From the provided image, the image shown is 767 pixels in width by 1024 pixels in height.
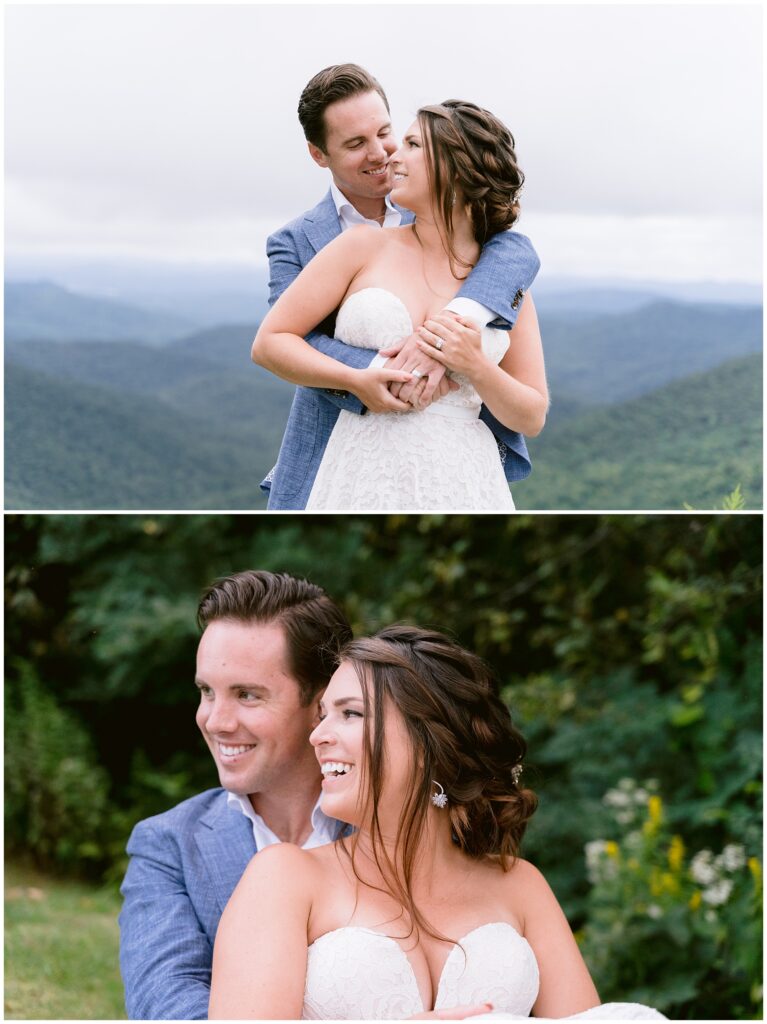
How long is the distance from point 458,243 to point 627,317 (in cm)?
1285

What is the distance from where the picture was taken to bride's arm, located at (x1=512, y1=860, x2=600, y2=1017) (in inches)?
87.7

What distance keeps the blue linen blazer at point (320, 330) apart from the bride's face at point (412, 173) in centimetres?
22

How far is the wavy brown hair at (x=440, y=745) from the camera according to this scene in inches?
87.8

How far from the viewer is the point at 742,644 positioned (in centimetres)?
471

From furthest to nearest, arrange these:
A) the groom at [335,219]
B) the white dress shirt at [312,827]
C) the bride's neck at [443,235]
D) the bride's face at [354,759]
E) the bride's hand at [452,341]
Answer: the groom at [335,219]
the bride's neck at [443,235]
the bride's hand at [452,341]
the white dress shirt at [312,827]
the bride's face at [354,759]

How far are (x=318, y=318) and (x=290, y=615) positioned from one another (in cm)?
81

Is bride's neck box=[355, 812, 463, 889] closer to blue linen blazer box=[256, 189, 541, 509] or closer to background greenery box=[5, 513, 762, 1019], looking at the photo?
blue linen blazer box=[256, 189, 541, 509]

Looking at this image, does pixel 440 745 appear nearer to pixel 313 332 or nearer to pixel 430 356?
pixel 430 356

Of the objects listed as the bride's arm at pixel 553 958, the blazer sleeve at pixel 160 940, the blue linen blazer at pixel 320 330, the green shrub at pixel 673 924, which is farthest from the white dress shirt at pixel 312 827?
the green shrub at pixel 673 924

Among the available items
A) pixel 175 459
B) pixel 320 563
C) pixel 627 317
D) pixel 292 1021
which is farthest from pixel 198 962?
pixel 627 317

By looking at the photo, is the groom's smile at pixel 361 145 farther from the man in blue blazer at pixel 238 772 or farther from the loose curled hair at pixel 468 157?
the man in blue blazer at pixel 238 772

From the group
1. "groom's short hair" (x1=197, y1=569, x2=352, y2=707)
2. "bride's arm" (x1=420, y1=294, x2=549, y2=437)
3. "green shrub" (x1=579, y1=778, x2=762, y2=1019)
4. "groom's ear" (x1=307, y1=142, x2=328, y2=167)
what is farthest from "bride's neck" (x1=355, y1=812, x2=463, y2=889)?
"green shrub" (x1=579, y1=778, x2=762, y2=1019)

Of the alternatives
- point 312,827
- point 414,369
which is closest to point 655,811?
point 312,827

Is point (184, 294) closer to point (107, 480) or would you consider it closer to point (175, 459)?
point (175, 459)
